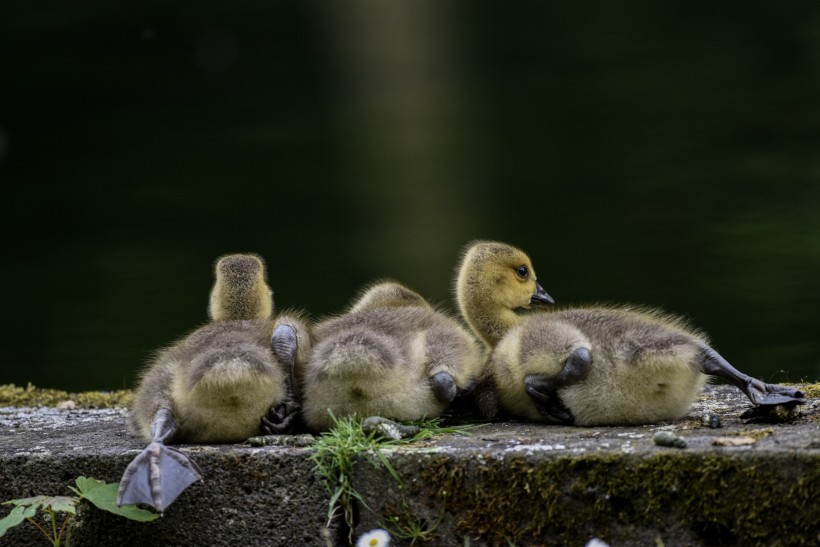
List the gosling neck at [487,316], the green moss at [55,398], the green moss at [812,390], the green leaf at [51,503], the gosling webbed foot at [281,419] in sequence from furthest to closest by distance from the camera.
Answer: the green moss at [55,398] → the gosling neck at [487,316] → the green moss at [812,390] → the gosling webbed foot at [281,419] → the green leaf at [51,503]

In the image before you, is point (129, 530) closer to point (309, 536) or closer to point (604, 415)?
point (309, 536)

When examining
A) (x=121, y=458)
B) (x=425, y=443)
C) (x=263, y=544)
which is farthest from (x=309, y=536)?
(x=121, y=458)

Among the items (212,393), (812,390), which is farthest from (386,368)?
(812,390)

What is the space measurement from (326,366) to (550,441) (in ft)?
1.82

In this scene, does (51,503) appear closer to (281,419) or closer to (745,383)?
(281,419)

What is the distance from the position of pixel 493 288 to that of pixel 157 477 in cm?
141

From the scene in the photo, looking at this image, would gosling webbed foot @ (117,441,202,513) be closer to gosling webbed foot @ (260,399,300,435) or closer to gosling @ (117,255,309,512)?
gosling @ (117,255,309,512)

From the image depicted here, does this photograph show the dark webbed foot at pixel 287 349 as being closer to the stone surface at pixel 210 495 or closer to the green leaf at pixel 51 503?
the stone surface at pixel 210 495

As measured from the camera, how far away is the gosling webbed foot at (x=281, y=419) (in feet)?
8.80

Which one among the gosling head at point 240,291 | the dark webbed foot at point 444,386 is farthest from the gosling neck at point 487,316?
the dark webbed foot at point 444,386

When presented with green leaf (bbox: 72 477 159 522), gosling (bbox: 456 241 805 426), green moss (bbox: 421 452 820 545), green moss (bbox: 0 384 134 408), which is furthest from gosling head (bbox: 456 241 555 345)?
green moss (bbox: 0 384 134 408)

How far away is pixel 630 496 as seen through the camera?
2145 mm

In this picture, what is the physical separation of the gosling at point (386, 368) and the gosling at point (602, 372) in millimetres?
131

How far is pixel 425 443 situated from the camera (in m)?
2.45
